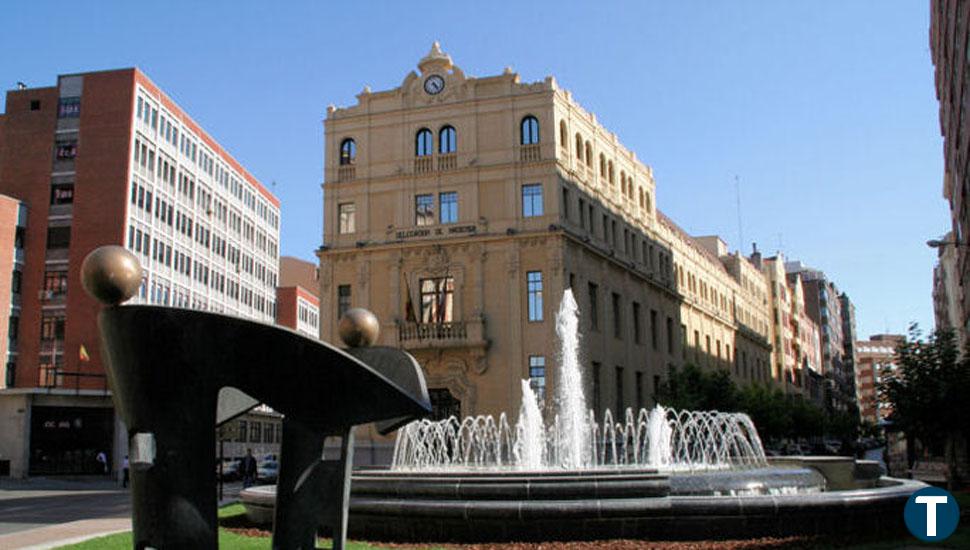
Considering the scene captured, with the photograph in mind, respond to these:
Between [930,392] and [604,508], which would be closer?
[604,508]

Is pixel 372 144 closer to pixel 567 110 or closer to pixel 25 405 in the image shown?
pixel 567 110

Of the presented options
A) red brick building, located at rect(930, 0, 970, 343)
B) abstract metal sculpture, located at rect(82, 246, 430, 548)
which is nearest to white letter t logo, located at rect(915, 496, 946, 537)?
abstract metal sculpture, located at rect(82, 246, 430, 548)

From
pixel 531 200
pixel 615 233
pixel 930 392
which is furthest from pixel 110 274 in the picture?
pixel 615 233

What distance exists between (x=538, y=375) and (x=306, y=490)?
31459 mm

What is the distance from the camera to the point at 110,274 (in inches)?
276

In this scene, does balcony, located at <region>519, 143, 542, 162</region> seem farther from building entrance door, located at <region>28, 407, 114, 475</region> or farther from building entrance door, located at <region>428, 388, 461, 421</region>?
building entrance door, located at <region>28, 407, 114, 475</region>

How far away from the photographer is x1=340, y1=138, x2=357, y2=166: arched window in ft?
144

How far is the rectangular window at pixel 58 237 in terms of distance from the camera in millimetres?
53531

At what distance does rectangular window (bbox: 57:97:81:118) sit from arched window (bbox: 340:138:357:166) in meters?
21.6

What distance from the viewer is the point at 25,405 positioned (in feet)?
162

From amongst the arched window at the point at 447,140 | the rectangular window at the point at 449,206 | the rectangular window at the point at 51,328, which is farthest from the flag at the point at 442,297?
the rectangular window at the point at 51,328

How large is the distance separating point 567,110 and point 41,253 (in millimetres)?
32917

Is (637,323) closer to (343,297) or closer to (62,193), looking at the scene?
(343,297)

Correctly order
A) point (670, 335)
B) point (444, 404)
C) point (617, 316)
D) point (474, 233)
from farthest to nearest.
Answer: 1. point (670, 335)
2. point (617, 316)
3. point (474, 233)
4. point (444, 404)
